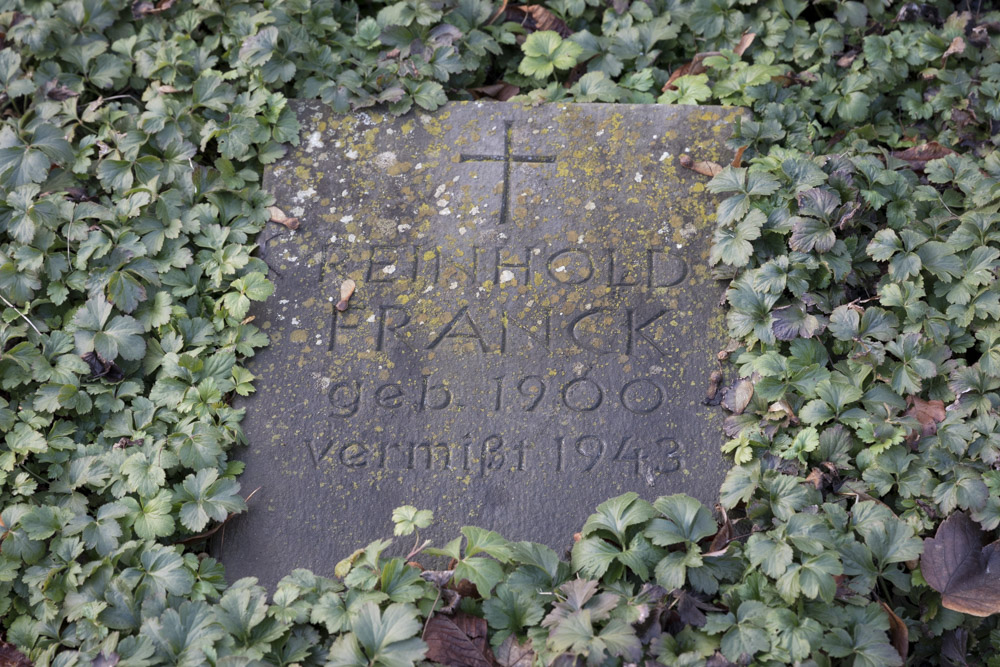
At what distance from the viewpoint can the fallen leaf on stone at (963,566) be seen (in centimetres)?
218

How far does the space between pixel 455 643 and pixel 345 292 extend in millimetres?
1228

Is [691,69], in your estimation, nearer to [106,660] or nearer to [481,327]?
[481,327]

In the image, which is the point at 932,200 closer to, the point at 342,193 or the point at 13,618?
the point at 342,193

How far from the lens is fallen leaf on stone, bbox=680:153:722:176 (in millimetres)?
2918

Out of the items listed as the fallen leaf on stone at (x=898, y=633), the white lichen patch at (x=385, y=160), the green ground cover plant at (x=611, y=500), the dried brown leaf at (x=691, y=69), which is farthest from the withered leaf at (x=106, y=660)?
the dried brown leaf at (x=691, y=69)

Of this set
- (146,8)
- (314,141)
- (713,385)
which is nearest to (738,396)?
(713,385)

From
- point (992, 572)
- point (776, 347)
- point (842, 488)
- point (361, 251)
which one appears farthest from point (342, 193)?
point (992, 572)

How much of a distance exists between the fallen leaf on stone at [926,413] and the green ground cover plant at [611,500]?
22 millimetres

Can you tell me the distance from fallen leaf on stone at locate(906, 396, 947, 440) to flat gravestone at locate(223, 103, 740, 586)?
0.60 m

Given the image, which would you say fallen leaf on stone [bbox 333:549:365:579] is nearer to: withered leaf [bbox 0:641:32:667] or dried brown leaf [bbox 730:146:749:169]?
withered leaf [bbox 0:641:32:667]

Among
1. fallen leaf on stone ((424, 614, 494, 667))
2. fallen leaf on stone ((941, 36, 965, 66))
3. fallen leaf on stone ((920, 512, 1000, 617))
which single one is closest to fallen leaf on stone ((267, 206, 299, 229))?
fallen leaf on stone ((424, 614, 494, 667))

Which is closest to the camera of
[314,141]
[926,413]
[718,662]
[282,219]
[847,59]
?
[718,662]

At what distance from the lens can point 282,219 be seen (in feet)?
9.58

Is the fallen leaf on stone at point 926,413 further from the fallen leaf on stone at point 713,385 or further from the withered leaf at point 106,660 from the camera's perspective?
the withered leaf at point 106,660
